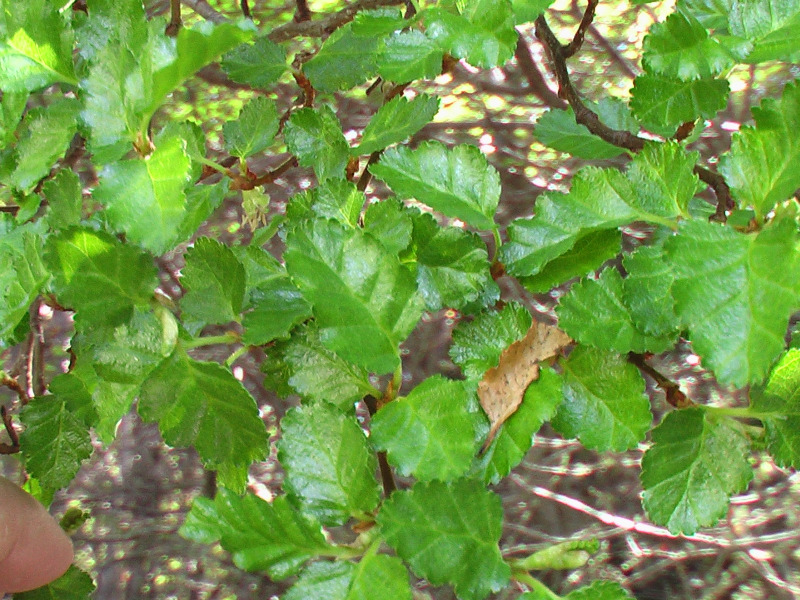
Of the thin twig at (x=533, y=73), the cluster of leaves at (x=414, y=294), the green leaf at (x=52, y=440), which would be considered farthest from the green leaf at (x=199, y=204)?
the thin twig at (x=533, y=73)

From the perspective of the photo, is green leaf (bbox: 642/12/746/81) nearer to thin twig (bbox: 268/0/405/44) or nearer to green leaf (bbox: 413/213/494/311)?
green leaf (bbox: 413/213/494/311)

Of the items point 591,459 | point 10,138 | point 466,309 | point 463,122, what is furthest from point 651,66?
point 463,122

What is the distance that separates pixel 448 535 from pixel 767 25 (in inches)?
14.7

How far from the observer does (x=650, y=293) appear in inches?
16.4

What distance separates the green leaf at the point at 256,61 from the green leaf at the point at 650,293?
0.38m

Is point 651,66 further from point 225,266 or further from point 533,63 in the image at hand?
point 533,63

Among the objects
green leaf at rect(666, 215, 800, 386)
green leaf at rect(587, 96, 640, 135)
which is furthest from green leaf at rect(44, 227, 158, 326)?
green leaf at rect(587, 96, 640, 135)

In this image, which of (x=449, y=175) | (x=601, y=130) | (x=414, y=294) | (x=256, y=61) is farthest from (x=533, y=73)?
(x=414, y=294)

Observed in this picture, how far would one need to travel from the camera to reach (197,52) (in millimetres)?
373

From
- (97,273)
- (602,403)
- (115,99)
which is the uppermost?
(115,99)

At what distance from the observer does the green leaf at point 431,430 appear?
0.39 metres

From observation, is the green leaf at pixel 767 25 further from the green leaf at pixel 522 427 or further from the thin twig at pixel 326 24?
the thin twig at pixel 326 24

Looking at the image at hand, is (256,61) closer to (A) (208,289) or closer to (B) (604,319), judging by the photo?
(A) (208,289)

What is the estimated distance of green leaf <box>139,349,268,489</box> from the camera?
44 cm
